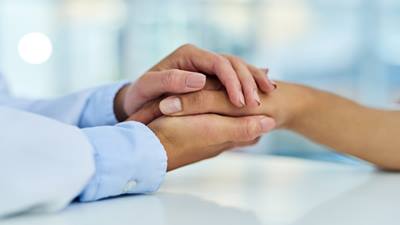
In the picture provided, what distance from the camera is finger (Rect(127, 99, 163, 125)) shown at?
63 cm

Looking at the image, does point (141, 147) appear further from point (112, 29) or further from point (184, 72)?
point (112, 29)

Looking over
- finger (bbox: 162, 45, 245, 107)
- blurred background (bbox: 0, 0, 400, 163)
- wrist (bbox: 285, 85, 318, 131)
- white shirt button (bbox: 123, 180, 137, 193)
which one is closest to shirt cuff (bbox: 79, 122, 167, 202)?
white shirt button (bbox: 123, 180, 137, 193)

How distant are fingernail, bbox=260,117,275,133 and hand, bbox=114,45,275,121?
0.8 inches

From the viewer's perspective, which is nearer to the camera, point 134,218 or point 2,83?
point 134,218

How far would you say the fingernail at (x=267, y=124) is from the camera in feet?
2.07

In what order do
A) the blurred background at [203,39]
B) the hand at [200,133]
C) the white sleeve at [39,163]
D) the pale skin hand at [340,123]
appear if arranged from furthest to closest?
the blurred background at [203,39]
the pale skin hand at [340,123]
the hand at [200,133]
the white sleeve at [39,163]

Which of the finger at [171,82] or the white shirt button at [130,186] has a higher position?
the finger at [171,82]

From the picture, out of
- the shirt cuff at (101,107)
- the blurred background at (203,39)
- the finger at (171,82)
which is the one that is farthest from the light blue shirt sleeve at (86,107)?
the blurred background at (203,39)

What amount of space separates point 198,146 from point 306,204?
13 centimetres

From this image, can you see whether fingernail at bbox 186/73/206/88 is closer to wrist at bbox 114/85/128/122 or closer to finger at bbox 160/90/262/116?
finger at bbox 160/90/262/116

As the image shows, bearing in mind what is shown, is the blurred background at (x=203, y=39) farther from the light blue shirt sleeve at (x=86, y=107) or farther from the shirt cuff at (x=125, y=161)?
the shirt cuff at (x=125, y=161)

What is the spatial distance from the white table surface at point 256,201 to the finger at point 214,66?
0.10 m

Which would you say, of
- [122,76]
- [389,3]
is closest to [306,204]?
[389,3]

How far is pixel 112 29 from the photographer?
10.9ft
